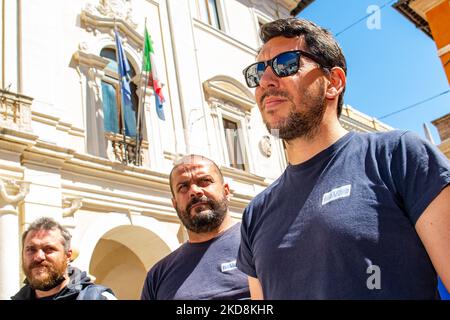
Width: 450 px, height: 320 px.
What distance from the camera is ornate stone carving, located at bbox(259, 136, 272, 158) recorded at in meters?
13.4

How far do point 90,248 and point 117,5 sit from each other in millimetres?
5594

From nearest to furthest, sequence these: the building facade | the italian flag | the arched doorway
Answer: the building facade
the italian flag
the arched doorway

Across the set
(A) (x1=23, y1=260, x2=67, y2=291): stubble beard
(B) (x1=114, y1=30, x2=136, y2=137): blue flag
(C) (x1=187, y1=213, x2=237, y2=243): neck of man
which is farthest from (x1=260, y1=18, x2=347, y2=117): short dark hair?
(B) (x1=114, y1=30, x2=136, y2=137): blue flag

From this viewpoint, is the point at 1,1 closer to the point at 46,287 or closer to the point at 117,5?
the point at 117,5

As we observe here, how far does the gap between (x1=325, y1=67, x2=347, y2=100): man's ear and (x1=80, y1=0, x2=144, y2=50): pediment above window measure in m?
9.08

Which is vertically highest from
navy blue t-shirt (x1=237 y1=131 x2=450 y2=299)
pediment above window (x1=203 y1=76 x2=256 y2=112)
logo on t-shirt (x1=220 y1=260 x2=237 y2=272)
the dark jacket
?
pediment above window (x1=203 y1=76 x2=256 y2=112)

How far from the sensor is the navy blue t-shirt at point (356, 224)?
134cm

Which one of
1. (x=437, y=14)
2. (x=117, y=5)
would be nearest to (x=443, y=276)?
(x=117, y=5)

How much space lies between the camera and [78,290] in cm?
294

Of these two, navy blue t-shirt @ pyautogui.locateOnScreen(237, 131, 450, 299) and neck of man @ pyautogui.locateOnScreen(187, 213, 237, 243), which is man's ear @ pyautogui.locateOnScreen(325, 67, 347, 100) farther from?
neck of man @ pyautogui.locateOnScreen(187, 213, 237, 243)

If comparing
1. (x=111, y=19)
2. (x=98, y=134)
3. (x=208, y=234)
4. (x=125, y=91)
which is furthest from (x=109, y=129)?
(x=208, y=234)

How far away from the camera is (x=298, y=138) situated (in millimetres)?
1775

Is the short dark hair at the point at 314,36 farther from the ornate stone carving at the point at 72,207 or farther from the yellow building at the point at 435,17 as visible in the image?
the yellow building at the point at 435,17
